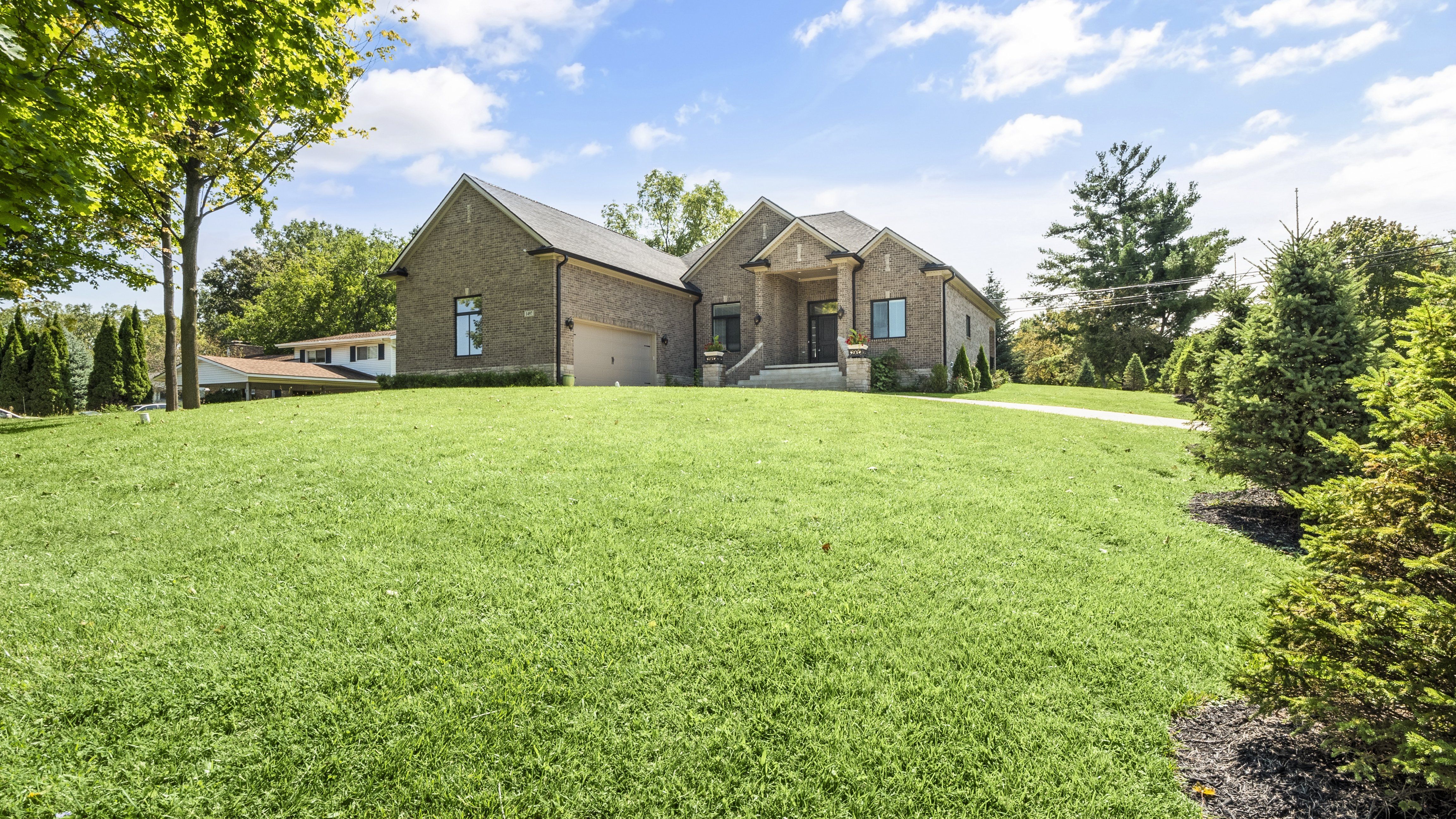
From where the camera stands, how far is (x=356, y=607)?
3898 millimetres

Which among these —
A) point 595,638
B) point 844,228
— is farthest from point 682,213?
point 595,638

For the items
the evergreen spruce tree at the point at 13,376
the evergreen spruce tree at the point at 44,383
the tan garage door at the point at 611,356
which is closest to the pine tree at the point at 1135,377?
the tan garage door at the point at 611,356

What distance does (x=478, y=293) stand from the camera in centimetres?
2027

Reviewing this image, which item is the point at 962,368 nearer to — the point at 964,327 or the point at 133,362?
the point at 964,327

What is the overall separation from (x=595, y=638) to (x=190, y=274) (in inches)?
592

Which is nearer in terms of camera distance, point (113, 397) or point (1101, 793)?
point (1101, 793)

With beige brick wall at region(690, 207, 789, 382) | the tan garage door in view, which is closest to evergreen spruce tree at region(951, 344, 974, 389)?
beige brick wall at region(690, 207, 789, 382)

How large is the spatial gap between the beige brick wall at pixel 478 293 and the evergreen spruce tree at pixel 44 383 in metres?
13.9

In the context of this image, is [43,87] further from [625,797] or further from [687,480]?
[625,797]

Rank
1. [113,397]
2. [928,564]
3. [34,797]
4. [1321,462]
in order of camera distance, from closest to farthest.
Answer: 1. [34,797]
2. [928,564]
3. [1321,462]
4. [113,397]

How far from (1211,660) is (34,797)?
5801mm

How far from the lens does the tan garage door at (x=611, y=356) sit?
784 inches

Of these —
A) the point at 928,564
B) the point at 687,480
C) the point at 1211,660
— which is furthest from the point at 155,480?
the point at 1211,660

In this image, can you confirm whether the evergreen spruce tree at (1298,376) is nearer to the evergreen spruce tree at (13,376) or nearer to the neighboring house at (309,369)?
the evergreen spruce tree at (13,376)
